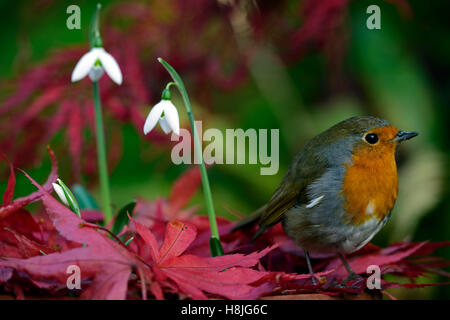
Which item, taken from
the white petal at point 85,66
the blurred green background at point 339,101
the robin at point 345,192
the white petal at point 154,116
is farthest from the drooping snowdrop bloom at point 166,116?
the blurred green background at point 339,101

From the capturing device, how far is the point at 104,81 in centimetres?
127

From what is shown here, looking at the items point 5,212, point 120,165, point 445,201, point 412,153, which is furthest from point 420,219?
point 5,212

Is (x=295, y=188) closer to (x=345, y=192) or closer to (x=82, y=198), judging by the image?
(x=345, y=192)

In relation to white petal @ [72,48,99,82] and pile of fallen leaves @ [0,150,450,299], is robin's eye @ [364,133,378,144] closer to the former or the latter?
pile of fallen leaves @ [0,150,450,299]

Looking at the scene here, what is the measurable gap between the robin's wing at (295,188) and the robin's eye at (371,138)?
0.08 meters

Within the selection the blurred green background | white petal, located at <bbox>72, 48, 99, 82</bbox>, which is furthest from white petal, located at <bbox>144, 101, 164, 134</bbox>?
the blurred green background

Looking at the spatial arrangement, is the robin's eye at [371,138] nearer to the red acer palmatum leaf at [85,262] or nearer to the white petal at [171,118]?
the white petal at [171,118]

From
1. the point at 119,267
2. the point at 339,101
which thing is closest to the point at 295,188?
the point at 119,267

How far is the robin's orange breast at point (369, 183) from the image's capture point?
0.85 m

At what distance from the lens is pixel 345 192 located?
2.83 ft

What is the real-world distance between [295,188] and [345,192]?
94 millimetres

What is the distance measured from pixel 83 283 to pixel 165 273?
0.32ft

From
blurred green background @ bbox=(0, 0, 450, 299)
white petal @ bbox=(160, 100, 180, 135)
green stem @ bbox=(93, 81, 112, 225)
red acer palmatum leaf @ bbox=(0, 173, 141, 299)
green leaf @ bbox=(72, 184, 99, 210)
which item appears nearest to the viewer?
red acer palmatum leaf @ bbox=(0, 173, 141, 299)

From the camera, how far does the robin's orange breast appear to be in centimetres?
85
